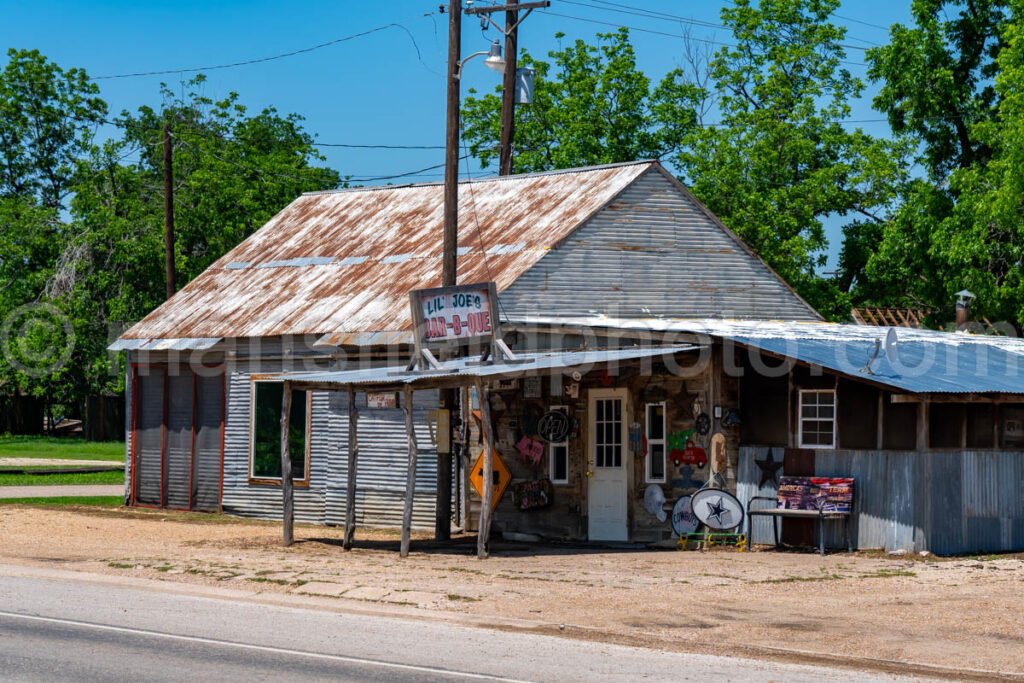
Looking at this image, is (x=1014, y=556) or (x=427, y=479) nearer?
(x=1014, y=556)

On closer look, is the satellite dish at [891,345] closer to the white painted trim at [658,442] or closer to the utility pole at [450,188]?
the white painted trim at [658,442]

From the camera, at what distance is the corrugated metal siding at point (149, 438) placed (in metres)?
28.0

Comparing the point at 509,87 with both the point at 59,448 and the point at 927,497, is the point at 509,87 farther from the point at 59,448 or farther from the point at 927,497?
the point at 59,448

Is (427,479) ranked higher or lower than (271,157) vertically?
lower

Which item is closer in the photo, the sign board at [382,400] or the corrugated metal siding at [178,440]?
the sign board at [382,400]

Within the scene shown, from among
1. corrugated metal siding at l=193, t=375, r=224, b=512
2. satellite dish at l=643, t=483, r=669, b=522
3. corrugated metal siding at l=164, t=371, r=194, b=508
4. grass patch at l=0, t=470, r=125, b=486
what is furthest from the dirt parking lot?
grass patch at l=0, t=470, r=125, b=486

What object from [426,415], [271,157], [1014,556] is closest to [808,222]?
[426,415]

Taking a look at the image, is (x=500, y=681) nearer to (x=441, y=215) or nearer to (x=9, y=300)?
(x=441, y=215)

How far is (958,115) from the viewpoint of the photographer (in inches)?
1542

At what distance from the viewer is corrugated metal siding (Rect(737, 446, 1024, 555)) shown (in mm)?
18844

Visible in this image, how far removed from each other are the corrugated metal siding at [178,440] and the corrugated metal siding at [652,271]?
24.7ft

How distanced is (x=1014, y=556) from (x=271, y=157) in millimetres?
47206

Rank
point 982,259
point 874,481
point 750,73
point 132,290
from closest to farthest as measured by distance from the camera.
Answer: point 874,481 → point 982,259 → point 750,73 → point 132,290

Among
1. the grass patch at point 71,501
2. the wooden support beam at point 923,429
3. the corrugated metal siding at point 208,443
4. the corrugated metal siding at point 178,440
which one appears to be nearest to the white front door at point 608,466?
the wooden support beam at point 923,429
